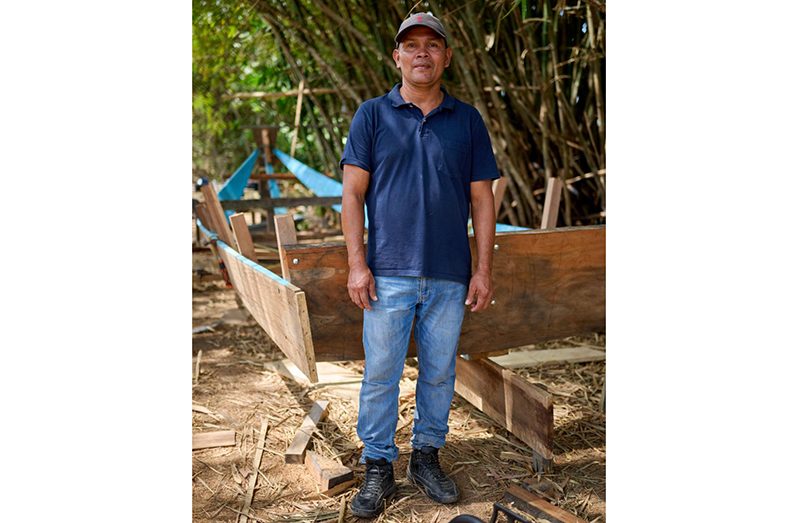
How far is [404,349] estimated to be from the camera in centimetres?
226

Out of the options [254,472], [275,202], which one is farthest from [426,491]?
[275,202]

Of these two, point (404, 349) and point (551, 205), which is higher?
point (551, 205)

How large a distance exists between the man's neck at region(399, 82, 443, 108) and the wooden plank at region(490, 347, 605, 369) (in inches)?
71.9

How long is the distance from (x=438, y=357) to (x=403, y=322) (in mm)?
182

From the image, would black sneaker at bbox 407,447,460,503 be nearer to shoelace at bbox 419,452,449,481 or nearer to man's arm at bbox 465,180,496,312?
shoelace at bbox 419,452,449,481

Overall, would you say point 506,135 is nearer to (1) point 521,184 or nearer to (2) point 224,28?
(1) point 521,184

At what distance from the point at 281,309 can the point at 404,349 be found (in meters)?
0.42

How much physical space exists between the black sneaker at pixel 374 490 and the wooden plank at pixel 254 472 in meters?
0.33

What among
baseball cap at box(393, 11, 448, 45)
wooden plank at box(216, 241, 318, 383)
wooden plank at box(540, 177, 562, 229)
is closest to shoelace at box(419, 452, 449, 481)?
wooden plank at box(216, 241, 318, 383)

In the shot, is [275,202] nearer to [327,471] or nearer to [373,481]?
[327,471]

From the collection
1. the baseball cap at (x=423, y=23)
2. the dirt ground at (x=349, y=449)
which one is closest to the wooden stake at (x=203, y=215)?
the dirt ground at (x=349, y=449)

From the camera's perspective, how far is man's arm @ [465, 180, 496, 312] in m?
2.28

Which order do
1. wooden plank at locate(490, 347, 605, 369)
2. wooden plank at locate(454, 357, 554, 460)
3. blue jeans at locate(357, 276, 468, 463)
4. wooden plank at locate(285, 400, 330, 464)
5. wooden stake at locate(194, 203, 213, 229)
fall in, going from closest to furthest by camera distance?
blue jeans at locate(357, 276, 468, 463)
wooden plank at locate(454, 357, 554, 460)
wooden plank at locate(285, 400, 330, 464)
wooden plank at locate(490, 347, 605, 369)
wooden stake at locate(194, 203, 213, 229)
